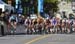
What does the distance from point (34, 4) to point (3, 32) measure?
2992 centimetres

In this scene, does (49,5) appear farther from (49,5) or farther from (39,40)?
(39,40)

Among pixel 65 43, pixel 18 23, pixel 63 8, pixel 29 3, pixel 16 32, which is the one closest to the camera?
pixel 65 43

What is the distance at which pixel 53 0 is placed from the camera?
65438mm

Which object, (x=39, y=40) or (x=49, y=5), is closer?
(x=39, y=40)

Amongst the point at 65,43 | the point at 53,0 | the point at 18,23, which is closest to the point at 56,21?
the point at 18,23

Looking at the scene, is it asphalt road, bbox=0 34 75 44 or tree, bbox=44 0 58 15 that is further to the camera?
tree, bbox=44 0 58 15

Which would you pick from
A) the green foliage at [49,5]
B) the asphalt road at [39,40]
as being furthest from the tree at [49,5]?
the asphalt road at [39,40]

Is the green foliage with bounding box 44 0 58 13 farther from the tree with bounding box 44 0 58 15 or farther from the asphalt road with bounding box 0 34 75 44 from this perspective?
the asphalt road with bounding box 0 34 75 44

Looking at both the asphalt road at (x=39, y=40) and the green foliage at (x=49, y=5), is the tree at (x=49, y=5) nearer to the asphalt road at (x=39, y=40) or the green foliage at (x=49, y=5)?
the green foliage at (x=49, y=5)

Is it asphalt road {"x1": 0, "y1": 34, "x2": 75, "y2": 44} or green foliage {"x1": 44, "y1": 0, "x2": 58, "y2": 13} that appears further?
green foliage {"x1": 44, "y1": 0, "x2": 58, "y2": 13}

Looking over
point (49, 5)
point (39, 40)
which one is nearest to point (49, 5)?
point (49, 5)

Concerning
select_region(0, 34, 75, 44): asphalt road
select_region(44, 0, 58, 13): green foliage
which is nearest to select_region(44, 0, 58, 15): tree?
select_region(44, 0, 58, 13): green foliage

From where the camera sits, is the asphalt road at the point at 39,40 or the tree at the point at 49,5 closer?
the asphalt road at the point at 39,40

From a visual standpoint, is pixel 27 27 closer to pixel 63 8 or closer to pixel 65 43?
pixel 65 43
